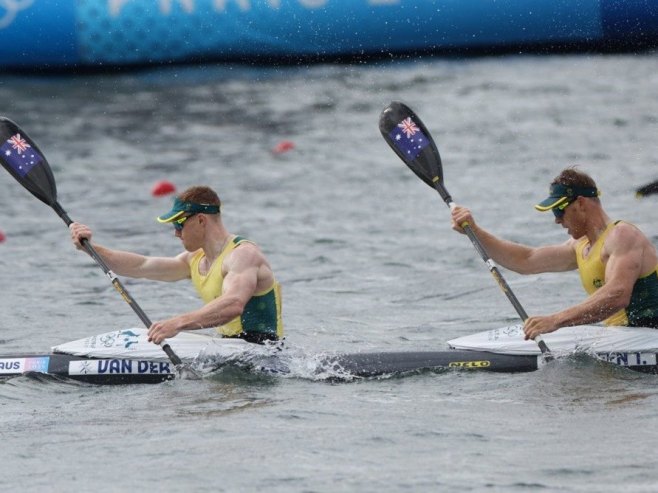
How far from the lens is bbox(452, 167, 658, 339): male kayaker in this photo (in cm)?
803

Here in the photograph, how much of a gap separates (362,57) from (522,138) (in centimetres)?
277

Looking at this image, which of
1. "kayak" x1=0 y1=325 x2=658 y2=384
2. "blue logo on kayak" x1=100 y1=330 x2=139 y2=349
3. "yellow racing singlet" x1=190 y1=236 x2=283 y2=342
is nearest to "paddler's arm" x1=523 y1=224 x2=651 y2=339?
"kayak" x1=0 y1=325 x2=658 y2=384

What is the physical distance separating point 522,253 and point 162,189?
8.81 m

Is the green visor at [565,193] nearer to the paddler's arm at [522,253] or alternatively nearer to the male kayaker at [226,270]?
the paddler's arm at [522,253]

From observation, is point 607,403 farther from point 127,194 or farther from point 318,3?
point 127,194

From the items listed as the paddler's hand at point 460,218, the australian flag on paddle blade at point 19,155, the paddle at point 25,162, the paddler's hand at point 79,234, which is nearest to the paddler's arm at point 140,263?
the paddler's hand at point 79,234

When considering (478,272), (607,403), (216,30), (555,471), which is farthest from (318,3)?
(555,471)

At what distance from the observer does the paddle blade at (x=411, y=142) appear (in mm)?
9555

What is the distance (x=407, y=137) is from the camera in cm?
959

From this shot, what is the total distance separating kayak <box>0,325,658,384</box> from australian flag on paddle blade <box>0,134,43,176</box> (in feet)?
5.27

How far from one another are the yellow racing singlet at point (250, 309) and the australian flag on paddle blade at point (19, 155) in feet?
5.98

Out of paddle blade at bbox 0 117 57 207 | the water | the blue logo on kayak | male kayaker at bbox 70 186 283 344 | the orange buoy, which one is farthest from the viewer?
the orange buoy

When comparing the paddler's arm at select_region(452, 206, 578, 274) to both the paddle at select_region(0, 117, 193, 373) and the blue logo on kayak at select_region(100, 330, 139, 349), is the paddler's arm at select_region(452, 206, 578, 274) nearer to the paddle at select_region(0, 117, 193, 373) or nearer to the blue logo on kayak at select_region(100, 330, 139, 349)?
the blue logo on kayak at select_region(100, 330, 139, 349)

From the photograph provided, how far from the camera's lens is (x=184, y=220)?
836 centimetres
